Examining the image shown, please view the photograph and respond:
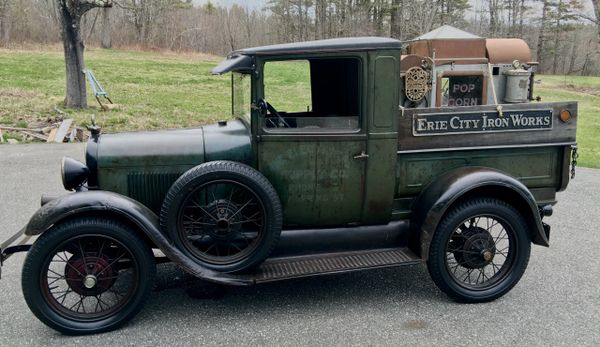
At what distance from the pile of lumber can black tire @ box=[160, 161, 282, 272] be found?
816 cm

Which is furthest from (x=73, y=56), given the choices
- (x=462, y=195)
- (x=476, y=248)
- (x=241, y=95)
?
(x=476, y=248)

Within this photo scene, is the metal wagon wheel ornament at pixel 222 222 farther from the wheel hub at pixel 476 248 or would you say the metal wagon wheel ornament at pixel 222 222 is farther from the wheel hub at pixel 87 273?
the wheel hub at pixel 476 248

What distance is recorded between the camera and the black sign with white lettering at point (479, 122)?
3.88 meters

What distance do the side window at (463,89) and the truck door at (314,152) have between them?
1.23 metres

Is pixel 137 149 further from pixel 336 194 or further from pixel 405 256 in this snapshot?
pixel 405 256

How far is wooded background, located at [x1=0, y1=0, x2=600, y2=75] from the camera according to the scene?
31312 millimetres

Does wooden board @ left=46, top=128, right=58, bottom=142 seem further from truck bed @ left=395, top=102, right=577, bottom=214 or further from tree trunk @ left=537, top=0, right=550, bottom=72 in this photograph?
tree trunk @ left=537, top=0, right=550, bottom=72

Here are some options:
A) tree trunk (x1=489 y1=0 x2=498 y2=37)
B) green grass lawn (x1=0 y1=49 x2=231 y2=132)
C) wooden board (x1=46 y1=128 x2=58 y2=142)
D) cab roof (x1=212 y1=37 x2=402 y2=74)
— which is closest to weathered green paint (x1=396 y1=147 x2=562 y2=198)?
cab roof (x1=212 y1=37 x2=402 y2=74)

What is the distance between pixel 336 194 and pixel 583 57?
44425mm

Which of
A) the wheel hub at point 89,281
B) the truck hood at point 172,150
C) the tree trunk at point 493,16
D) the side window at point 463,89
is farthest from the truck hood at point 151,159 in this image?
the tree trunk at point 493,16

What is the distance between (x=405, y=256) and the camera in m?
3.85

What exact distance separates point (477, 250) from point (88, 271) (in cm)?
288

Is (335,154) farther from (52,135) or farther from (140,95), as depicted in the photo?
(140,95)

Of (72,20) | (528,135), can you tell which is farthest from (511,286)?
(72,20)
